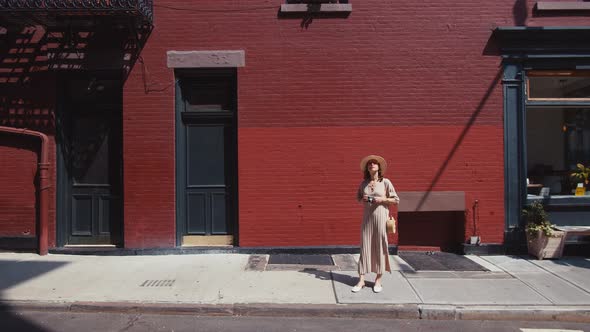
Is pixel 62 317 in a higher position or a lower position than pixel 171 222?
lower

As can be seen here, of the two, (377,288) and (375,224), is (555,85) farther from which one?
(377,288)

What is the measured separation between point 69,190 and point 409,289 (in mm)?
6440

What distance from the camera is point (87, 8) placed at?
824 centimetres

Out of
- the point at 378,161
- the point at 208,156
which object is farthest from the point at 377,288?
the point at 208,156

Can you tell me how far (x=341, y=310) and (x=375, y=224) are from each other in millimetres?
1312

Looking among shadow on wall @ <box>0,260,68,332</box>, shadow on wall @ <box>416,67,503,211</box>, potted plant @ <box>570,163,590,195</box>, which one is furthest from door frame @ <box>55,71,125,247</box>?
potted plant @ <box>570,163,590,195</box>

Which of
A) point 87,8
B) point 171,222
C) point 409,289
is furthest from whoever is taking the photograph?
point 171,222

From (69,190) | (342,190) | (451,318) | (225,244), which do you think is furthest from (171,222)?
(451,318)

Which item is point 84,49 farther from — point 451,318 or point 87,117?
point 451,318

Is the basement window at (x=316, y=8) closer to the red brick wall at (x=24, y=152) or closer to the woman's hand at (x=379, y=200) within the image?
the woman's hand at (x=379, y=200)

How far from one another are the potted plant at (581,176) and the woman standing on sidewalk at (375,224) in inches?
186

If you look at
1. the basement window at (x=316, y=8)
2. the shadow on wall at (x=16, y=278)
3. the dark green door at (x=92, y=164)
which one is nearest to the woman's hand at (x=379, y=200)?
the basement window at (x=316, y=8)

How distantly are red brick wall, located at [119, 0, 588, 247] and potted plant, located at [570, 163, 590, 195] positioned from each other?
60.3 inches

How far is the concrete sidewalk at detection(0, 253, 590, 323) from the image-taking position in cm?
621
